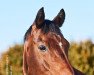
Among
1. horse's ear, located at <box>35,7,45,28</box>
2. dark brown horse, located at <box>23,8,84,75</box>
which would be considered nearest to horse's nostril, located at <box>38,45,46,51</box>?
dark brown horse, located at <box>23,8,84,75</box>

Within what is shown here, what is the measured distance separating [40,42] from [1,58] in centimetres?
1039

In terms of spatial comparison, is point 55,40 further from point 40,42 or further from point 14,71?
point 14,71

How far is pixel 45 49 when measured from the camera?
591 cm

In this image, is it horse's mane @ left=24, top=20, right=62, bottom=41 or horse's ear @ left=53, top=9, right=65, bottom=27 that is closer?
horse's mane @ left=24, top=20, right=62, bottom=41

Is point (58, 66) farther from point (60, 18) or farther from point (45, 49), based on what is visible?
point (60, 18)

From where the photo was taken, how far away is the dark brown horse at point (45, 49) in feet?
18.9

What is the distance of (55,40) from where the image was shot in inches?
231

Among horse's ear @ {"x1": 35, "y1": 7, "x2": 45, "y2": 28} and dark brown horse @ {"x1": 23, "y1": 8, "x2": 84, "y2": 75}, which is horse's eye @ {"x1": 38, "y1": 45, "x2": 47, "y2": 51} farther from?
horse's ear @ {"x1": 35, "y1": 7, "x2": 45, "y2": 28}

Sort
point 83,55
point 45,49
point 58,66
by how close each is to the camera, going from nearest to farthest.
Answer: point 58,66 → point 45,49 → point 83,55

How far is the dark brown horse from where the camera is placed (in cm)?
576

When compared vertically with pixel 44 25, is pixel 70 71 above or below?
below

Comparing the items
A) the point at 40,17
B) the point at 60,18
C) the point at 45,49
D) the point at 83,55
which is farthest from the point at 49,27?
the point at 83,55

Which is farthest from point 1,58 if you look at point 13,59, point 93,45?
point 93,45

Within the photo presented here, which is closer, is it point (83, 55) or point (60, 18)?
point (60, 18)
